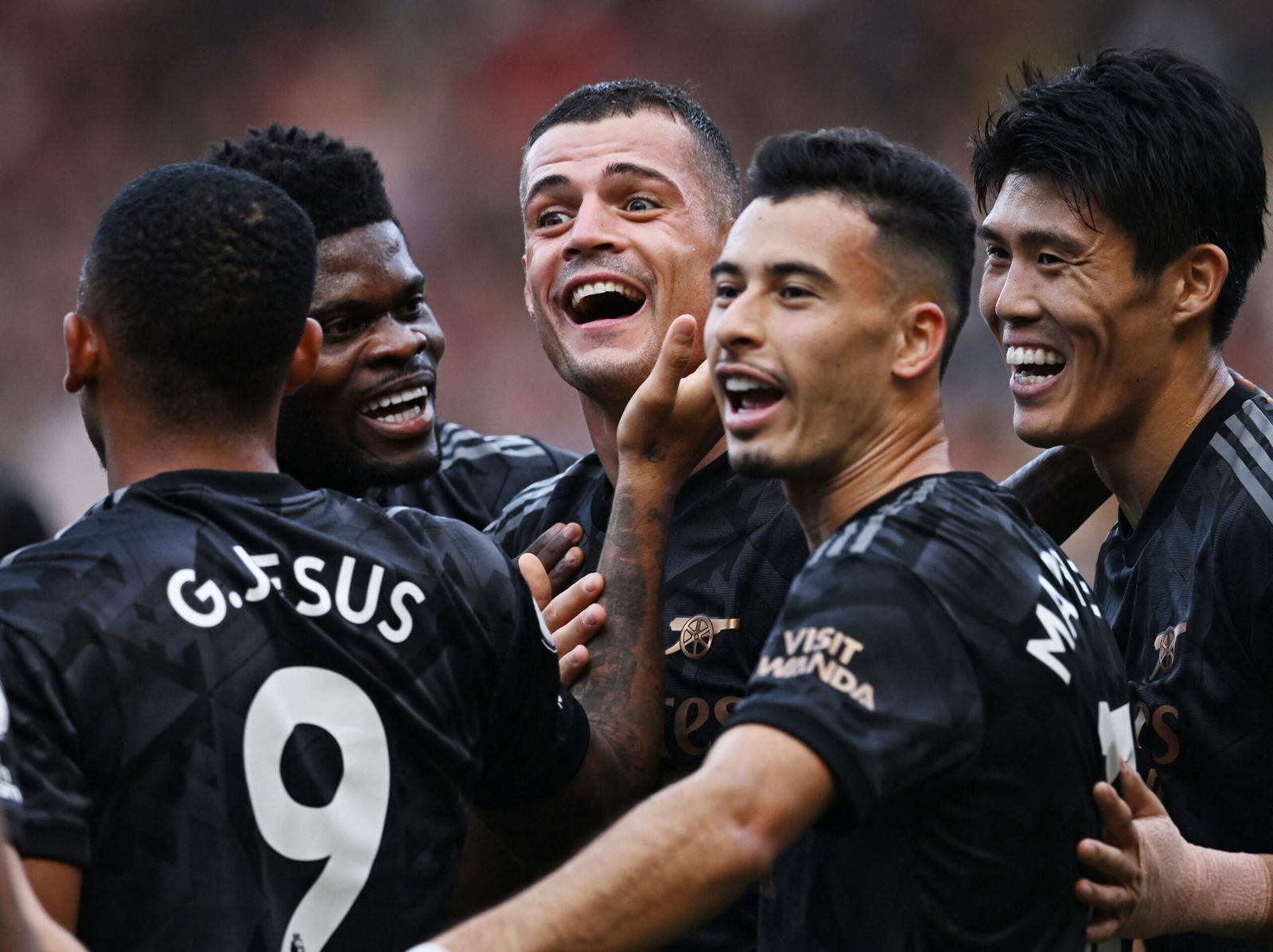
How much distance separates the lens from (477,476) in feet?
15.4

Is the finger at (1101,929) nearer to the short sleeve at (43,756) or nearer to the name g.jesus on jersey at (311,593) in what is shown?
the name g.jesus on jersey at (311,593)

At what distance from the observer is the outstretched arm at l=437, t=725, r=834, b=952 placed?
195cm

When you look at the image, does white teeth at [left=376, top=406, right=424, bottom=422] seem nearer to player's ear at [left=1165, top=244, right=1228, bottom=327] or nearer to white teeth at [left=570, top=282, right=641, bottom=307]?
white teeth at [left=570, top=282, right=641, bottom=307]

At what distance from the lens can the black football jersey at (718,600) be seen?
3.09 metres

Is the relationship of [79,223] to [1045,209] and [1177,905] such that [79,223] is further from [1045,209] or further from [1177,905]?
[1177,905]

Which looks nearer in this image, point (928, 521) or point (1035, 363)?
point (928, 521)

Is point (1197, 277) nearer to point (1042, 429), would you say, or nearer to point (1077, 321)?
point (1077, 321)

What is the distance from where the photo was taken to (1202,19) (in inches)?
374

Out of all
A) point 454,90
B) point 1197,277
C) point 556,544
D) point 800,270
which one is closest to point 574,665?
point 556,544

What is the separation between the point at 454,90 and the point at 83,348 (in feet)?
27.2

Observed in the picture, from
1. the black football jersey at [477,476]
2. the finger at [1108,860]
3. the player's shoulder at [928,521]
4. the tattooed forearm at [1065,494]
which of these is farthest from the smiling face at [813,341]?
the black football jersey at [477,476]

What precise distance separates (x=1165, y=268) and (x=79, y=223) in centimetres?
840

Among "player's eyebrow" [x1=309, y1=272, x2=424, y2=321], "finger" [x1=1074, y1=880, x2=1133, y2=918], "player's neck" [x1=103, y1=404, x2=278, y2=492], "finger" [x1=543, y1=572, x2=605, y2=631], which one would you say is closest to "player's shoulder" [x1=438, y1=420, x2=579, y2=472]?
"player's eyebrow" [x1=309, y1=272, x2=424, y2=321]

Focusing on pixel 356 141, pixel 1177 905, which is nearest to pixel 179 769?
pixel 1177 905
